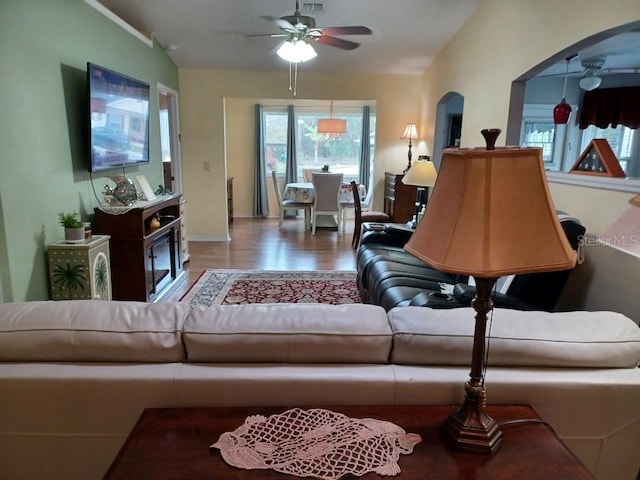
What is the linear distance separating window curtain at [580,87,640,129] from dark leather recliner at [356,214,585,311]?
383 centimetres

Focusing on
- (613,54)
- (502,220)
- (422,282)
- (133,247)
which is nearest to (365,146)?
(613,54)

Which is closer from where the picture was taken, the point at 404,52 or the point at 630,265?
the point at 630,265

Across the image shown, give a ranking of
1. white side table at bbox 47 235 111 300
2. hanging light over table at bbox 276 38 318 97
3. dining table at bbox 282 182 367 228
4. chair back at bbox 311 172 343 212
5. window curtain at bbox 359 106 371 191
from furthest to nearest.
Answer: window curtain at bbox 359 106 371 191
dining table at bbox 282 182 367 228
chair back at bbox 311 172 343 212
hanging light over table at bbox 276 38 318 97
white side table at bbox 47 235 111 300

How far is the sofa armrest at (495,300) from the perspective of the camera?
78.0 inches

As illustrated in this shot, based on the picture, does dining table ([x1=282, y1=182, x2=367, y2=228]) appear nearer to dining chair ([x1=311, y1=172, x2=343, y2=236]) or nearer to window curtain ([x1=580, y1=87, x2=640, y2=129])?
dining chair ([x1=311, y1=172, x2=343, y2=236])

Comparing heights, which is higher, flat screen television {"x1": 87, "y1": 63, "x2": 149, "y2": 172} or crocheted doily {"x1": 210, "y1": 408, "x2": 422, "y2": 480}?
flat screen television {"x1": 87, "y1": 63, "x2": 149, "y2": 172}

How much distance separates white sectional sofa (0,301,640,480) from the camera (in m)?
1.12

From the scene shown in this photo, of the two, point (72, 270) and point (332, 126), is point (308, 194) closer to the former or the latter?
point (332, 126)

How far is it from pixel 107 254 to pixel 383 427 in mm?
2741

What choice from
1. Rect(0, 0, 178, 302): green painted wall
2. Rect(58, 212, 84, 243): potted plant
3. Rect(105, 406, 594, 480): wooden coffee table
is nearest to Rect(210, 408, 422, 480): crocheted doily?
Rect(105, 406, 594, 480): wooden coffee table

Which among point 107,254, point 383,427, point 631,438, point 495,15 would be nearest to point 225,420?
point 383,427

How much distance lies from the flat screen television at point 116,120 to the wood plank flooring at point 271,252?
4.35ft

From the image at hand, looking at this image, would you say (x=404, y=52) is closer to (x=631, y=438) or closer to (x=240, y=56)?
(x=240, y=56)

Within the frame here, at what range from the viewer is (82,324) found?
118cm
